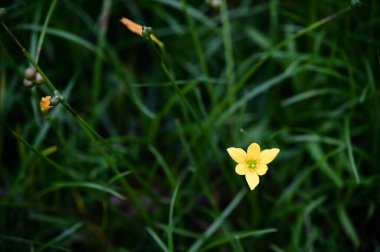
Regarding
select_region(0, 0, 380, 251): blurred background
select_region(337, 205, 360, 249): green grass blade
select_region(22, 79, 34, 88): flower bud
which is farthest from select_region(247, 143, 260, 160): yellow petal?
select_region(22, 79, 34, 88): flower bud

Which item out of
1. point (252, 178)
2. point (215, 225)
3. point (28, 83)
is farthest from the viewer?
point (215, 225)

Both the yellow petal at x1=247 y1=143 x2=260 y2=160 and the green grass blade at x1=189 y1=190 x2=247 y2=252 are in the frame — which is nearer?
the yellow petal at x1=247 y1=143 x2=260 y2=160

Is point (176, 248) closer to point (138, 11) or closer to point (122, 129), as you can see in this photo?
point (122, 129)

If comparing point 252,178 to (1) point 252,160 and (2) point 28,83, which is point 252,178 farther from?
(2) point 28,83

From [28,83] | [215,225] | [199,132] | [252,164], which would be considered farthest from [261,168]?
[28,83]

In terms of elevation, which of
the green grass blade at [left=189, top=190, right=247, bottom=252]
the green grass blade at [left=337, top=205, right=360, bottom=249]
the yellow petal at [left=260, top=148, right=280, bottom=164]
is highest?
the green grass blade at [left=337, top=205, right=360, bottom=249]

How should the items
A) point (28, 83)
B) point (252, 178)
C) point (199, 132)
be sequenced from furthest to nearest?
1. point (199, 132)
2. point (28, 83)
3. point (252, 178)

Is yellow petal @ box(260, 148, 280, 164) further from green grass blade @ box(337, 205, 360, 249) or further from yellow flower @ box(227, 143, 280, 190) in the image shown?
green grass blade @ box(337, 205, 360, 249)
